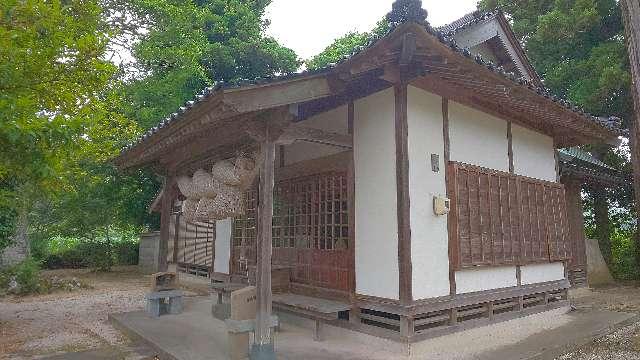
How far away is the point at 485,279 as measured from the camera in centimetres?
649

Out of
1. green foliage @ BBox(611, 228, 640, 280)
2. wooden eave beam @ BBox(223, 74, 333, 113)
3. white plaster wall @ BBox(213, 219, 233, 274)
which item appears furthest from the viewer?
green foliage @ BBox(611, 228, 640, 280)

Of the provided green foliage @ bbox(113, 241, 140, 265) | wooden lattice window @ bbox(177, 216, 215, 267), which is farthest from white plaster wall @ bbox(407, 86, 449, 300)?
green foliage @ bbox(113, 241, 140, 265)

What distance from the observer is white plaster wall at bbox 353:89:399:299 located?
5.55 meters

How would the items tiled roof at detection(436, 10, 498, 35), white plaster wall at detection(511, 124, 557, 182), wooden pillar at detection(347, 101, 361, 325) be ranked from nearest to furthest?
wooden pillar at detection(347, 101, 361, 325) → white plaster wall at detection(511, 124, 557, 182) → tiled roof at detection(436, 10, 498, 35)

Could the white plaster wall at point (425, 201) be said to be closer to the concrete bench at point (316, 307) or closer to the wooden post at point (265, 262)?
the concrete bench at point (316, 307)

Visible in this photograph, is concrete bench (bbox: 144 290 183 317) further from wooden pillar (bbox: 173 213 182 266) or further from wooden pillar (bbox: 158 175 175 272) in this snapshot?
wooden pillar (bbox: 173 213 182 266)

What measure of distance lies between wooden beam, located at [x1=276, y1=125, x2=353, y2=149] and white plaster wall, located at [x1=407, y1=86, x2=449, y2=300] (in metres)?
0.95

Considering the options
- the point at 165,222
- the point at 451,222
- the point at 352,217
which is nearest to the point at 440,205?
the point at 451,222

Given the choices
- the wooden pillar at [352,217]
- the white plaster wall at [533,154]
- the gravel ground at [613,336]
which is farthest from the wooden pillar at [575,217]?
the wooden pillar at [352,217]

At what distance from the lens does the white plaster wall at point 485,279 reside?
6094mm

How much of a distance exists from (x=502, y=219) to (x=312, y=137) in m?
3.41

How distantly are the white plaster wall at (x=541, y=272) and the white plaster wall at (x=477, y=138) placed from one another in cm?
175

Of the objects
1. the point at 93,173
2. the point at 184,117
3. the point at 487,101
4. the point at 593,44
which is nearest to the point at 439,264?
the point at 487,101

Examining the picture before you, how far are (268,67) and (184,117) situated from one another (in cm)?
1590
